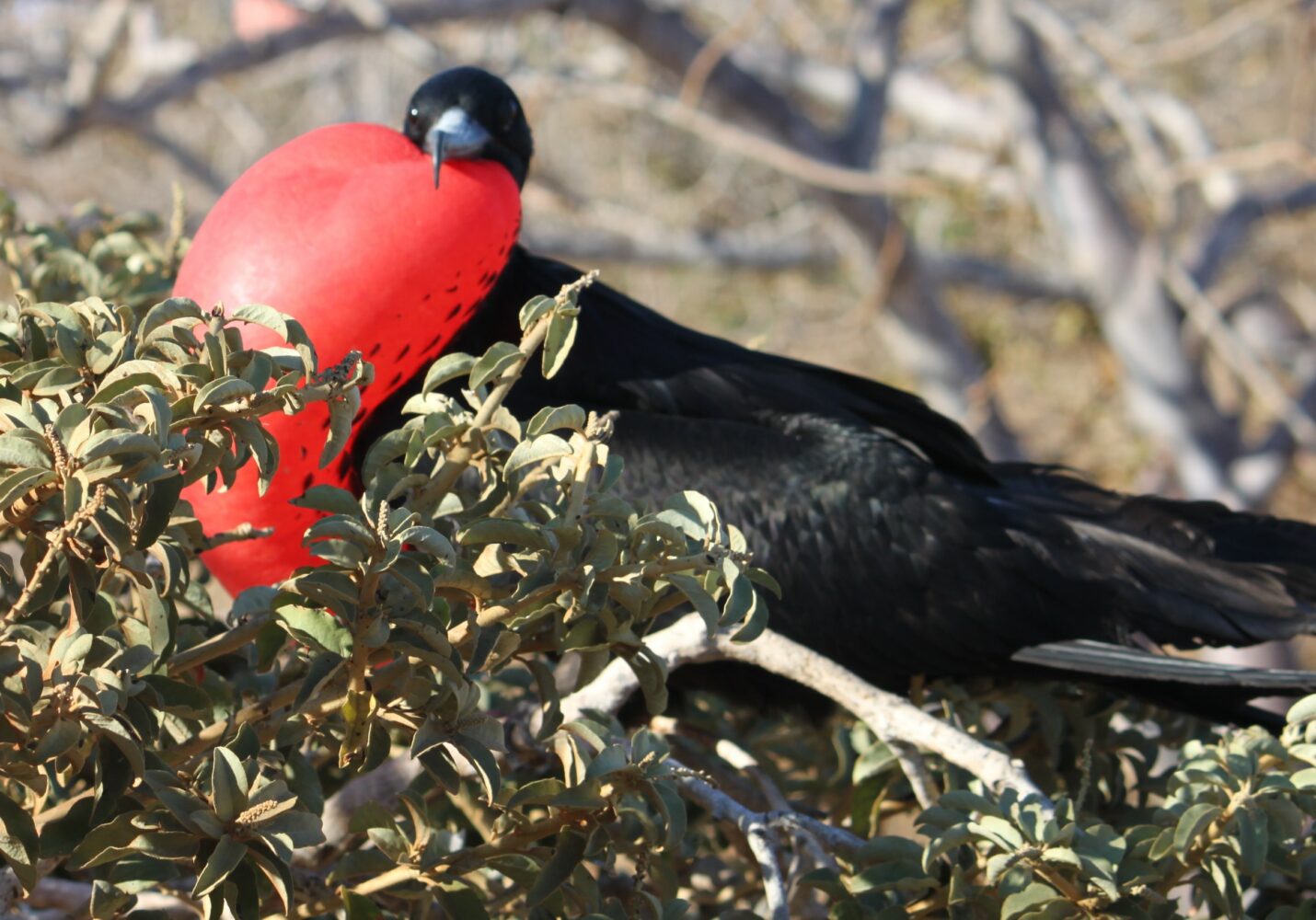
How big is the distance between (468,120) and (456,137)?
0.05 meters

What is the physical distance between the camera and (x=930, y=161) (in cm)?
544

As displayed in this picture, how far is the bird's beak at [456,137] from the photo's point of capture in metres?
1.54

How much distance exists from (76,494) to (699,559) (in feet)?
1.11

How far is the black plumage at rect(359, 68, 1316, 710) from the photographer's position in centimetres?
178

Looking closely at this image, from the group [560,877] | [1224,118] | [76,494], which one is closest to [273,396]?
[76,494]

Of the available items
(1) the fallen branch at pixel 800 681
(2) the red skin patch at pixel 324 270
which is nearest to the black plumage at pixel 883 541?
(2) the red skin patch at pixel 324 270

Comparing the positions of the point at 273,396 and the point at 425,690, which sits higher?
the point at 273,396

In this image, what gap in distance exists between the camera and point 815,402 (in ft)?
6.23

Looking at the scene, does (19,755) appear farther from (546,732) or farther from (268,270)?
(268,270)

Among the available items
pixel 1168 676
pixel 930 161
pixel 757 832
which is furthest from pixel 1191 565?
pixel 930 161

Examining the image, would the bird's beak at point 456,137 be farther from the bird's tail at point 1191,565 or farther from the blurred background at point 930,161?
the bird's tail at point 1191,565

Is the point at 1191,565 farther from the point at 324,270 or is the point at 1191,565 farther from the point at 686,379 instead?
the point at 324,270

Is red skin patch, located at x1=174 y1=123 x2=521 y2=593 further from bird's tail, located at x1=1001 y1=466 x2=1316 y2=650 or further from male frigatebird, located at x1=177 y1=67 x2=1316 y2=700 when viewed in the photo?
bird's tail, located at x1=1001 y1=466 x2=1316 y2=650

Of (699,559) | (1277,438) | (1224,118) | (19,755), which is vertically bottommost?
(1277,438)
